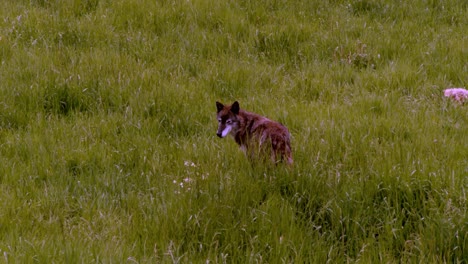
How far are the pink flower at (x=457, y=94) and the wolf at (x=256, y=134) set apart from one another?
10.5 feet

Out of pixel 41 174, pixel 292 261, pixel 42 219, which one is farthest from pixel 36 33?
pixel 292 261

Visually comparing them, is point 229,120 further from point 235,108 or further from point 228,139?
point 228,139

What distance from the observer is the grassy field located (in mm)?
4438

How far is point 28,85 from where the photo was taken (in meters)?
7.73

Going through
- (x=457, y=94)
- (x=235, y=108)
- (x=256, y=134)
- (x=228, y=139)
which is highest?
(x=235, y=108)

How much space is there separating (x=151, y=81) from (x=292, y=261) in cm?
471

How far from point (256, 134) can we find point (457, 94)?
3.53m

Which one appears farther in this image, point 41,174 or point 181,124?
point 181,124

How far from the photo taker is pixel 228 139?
6.55 meters

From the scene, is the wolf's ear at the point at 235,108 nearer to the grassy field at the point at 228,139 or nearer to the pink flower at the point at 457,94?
the grassy field at the point at 228,139

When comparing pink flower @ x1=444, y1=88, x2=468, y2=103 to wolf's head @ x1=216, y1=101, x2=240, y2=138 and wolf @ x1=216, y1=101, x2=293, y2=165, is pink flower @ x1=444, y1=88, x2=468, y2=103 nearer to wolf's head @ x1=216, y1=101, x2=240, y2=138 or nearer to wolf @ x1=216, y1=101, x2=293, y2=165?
wolf @ x1=216, y1=101, x2=293, y2=165

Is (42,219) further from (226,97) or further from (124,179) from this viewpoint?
(226,97)

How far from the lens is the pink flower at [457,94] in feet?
25.1

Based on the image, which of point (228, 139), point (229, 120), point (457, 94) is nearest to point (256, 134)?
point (229, 120)
